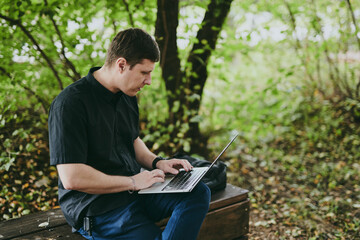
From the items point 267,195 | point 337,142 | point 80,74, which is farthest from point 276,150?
point 80,74

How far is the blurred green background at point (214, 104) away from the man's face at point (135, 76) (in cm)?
136

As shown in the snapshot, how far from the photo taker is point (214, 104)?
462 centimetres

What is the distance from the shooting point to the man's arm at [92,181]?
155cm

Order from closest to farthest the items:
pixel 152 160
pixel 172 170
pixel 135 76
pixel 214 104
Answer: pixel 135 76
pixel 172 170
pixel 152 160
pixel 214 104

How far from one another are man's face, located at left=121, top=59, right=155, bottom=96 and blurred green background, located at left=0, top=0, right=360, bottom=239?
1.36 meters

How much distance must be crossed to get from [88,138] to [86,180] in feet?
0.82

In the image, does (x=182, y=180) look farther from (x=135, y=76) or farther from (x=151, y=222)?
(x=135, y=76)

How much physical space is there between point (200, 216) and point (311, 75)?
4.53 metres

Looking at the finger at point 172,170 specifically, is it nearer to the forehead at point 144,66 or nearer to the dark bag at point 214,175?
the dark bag at point 214,175

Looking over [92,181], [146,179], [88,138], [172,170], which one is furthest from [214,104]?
[92,181]

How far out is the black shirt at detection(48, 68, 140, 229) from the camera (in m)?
1.57

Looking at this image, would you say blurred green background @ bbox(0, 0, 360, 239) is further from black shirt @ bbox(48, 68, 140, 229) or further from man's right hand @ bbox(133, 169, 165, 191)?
man's right hand @ bbox(133, 169, 165, 191)

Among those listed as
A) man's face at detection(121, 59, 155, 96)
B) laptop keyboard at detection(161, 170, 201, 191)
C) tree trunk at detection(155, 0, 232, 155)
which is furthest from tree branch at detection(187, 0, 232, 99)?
laptop keyboard at detection(161, 170, 201, 191)

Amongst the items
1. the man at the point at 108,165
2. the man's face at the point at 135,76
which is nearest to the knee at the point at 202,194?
the man at the point at 108,165
